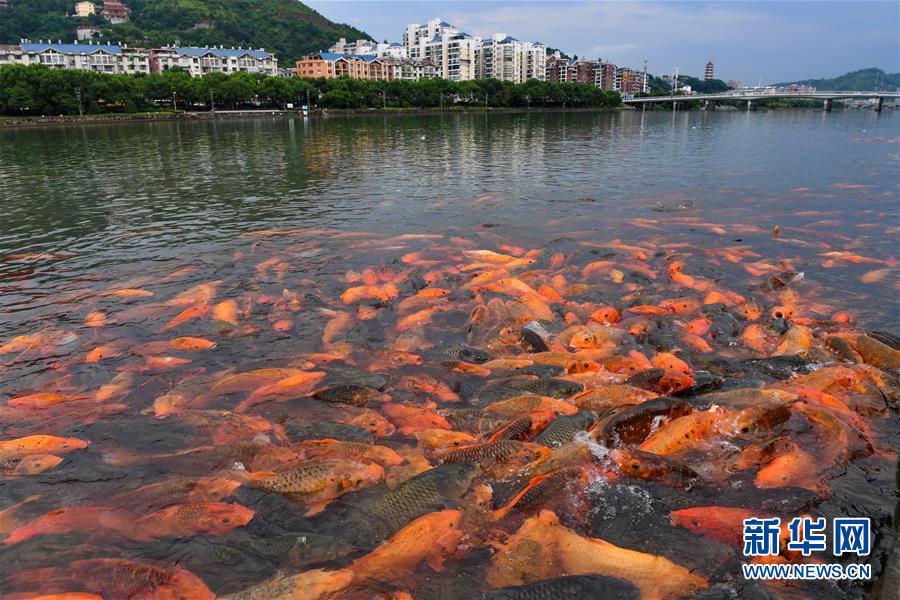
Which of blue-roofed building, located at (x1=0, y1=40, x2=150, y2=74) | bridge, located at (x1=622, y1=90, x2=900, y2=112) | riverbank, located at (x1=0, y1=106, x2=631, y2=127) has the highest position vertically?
blue-roofed building, located at (x1=0, y1=40, x2=150, y2=74)

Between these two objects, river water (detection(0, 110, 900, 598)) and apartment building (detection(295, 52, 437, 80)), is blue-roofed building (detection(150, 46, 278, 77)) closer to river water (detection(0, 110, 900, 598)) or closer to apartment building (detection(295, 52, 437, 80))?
apartment building (detection(295, 52, 437, 80))

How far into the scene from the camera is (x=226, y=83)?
118 metres

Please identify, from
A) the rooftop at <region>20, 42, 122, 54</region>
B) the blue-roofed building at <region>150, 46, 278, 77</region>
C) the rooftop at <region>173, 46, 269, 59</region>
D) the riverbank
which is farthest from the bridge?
the rooftop at <region>20, 42, 122, 54</region>

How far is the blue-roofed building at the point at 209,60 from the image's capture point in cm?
16550

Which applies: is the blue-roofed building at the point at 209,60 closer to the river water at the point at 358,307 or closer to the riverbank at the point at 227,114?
the riverbank at the point at 227,114

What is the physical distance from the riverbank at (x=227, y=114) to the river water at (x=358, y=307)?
69.3 meters

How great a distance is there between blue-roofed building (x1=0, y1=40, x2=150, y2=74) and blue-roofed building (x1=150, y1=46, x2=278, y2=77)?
4.17 meters

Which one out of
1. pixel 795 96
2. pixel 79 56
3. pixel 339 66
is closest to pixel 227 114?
pixel 79 56

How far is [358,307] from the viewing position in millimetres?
13414

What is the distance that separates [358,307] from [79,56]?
596 ft

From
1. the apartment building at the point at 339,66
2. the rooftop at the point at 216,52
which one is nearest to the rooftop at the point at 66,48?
the rooftop at the point at 216,52

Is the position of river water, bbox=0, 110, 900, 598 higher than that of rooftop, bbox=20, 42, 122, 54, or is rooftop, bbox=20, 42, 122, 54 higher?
rooftop, bbox=20, 42, 122, 54

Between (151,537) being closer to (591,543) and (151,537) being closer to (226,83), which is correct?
(591,543)

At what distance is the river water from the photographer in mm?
6746
